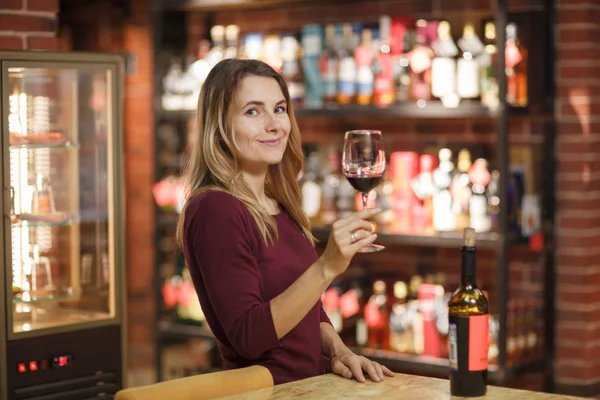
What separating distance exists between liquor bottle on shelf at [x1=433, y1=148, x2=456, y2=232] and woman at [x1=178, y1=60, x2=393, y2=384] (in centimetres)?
206

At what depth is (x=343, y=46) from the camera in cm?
484

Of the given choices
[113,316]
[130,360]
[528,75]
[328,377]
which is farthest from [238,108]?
[130,360]

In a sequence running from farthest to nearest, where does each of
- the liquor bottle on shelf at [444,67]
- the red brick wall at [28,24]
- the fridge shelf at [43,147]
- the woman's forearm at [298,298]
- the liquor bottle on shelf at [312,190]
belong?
the liquor bottle on shelf at [312,190], the liquor bottle on shelf at [444,67], the red brick wall at [28,24], the fridge shelf at [43,147], the woman's forearm at [298,298]

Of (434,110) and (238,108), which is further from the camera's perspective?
(434,110)

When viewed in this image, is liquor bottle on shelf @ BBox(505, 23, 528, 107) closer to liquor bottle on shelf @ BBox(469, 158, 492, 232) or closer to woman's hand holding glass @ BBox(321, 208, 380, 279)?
liquor bottle on shelf @ BBox(469, 158, 492, 232)

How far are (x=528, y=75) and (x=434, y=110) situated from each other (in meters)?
0.48

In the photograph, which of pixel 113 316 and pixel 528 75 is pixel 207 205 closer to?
pixel 113 316

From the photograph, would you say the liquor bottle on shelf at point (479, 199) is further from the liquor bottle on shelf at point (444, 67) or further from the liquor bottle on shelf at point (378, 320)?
the liquor bottle on shelf at point (378, 320)

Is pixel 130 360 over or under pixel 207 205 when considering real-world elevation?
under

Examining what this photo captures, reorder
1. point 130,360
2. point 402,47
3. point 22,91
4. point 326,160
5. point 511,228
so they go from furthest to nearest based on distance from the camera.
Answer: point 130,360, point 326,160, point 402,47, point 511,228, point 22,91

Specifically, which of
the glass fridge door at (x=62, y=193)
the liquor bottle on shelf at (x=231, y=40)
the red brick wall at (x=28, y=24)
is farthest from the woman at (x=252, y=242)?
the liquor bottle on shelf at (x=231, y=40)

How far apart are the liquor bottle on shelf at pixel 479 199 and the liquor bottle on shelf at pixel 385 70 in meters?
0.53

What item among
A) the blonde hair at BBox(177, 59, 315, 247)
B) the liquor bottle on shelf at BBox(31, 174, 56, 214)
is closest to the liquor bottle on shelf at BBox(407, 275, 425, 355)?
the liquor bottle on shelf at BBox(31, 174, 56, 214)

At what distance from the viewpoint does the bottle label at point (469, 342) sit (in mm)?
1990
